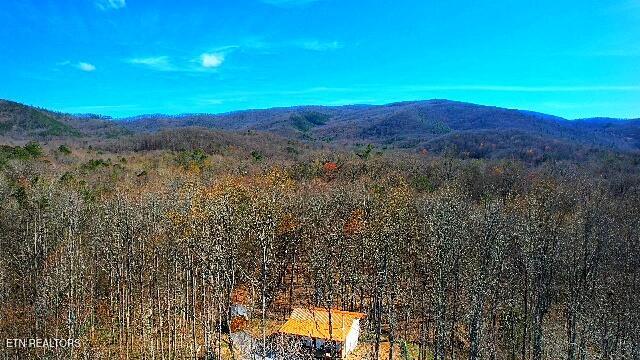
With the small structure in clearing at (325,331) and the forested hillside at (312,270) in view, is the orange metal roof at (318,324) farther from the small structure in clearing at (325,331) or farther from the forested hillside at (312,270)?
the forested hillside at (312,270)

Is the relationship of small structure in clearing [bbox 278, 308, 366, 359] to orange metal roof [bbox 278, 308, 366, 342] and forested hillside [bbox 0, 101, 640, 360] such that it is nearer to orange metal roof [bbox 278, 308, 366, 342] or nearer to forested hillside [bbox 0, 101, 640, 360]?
orange metal roof [bbox 278, 308, 366, 342]

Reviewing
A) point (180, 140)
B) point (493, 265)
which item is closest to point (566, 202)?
point (493, 265)

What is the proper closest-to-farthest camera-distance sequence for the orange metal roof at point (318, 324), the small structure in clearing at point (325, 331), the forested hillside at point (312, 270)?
the forested hillside at point (312, 270)
the small structure in clearing at point (325, 331)
the orange metal roof at point (318, 324)

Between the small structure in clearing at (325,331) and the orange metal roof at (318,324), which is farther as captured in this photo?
the orange metal roof at (318,324)

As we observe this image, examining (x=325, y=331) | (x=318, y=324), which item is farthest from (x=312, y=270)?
(x=325, y=331)

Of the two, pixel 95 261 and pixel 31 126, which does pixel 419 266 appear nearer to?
pixel 95 261

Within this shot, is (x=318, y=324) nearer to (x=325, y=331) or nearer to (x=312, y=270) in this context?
(x=325, y=331)

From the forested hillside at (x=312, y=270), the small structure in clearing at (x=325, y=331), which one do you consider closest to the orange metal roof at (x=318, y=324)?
the small structure in clearing at (x=325, y=331)

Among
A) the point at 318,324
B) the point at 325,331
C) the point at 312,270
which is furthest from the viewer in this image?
the point at 312,270

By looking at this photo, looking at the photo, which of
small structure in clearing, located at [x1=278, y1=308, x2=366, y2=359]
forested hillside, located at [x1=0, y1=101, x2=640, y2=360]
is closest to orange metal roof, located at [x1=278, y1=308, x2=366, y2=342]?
small structure in clearing, located at [x1=278, y1=308, x2=366, y2=359]
